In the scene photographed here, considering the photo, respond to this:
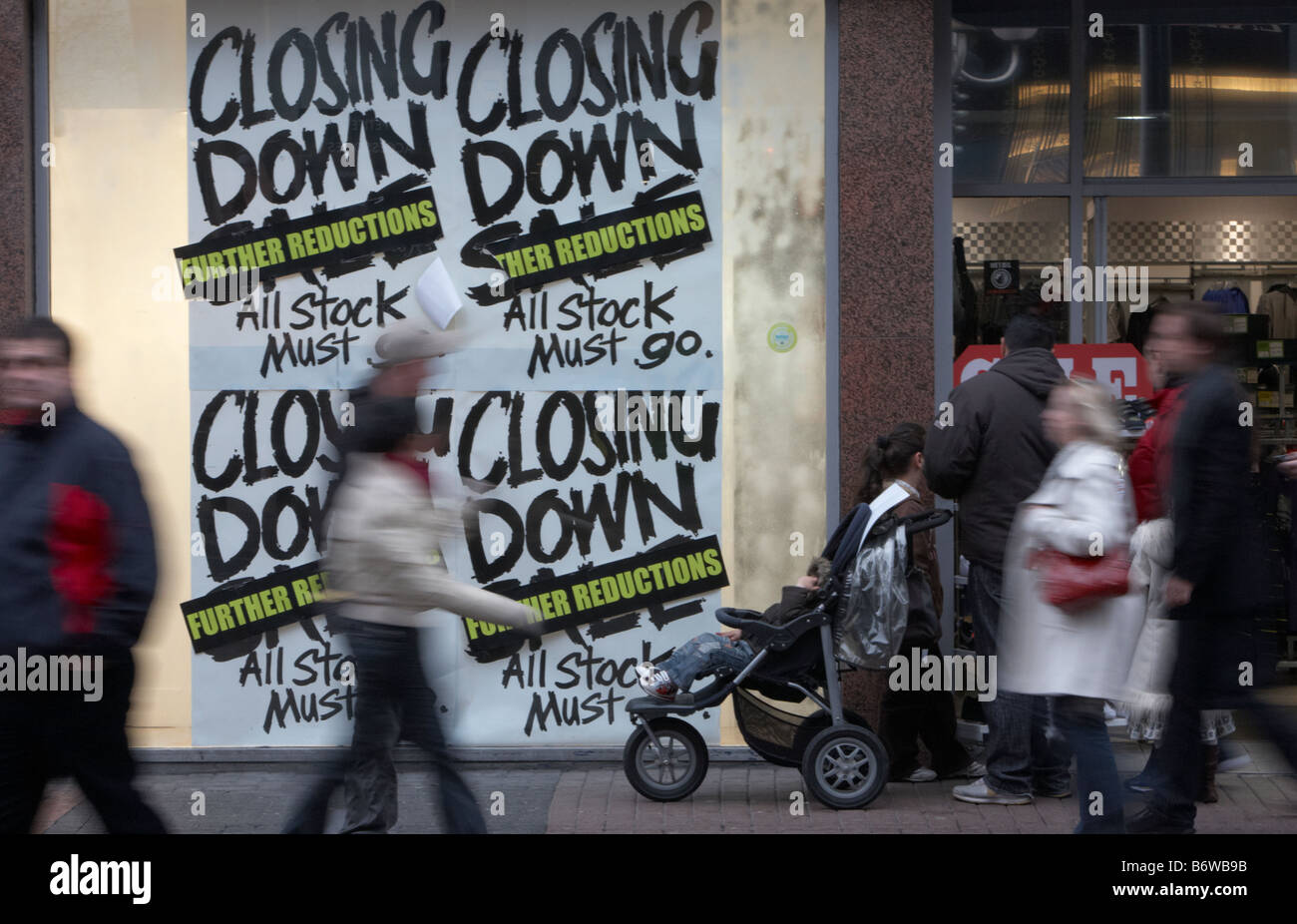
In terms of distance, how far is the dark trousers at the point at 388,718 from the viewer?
15.2 ft

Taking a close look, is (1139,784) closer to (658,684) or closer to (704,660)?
(704,660)

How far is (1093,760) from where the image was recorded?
501 cm

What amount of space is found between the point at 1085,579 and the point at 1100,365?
307 centimetres

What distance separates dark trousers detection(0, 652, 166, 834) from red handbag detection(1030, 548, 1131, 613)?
116 inches

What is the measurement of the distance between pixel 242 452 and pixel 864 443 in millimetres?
3163

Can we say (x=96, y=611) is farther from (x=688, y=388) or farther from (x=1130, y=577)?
(x=688, y=388)

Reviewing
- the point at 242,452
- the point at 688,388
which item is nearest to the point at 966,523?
the point at 688,388

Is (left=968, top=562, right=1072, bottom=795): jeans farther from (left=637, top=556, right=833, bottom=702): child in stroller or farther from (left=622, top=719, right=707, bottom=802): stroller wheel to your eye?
(left=622, top=719, right=707, bottom=802): stroller wheel

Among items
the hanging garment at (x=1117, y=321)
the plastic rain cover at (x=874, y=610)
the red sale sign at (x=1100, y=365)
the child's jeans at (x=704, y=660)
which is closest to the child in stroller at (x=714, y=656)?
the child's jeans at (x=704, y=660)

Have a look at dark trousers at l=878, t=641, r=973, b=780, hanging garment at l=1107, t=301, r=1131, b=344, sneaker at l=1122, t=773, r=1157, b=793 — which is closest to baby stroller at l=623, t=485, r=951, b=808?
dark trousers at l=878, t=641, r=973, b=780

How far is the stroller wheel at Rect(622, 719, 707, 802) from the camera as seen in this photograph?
654cm

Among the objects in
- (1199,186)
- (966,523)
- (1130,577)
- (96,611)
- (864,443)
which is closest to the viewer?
(96,611)

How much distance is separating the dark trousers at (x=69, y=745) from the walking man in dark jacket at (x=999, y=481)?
→ 3.77m

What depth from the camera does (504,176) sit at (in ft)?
24.7
